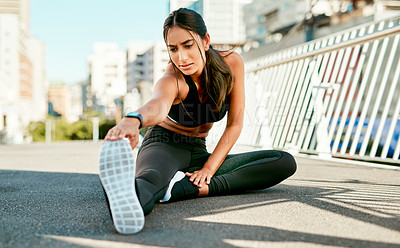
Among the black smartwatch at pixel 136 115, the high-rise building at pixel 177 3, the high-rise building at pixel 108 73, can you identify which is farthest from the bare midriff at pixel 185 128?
the high-rise building at pixel 108 73

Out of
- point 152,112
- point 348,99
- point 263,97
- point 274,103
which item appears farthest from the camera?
point 263,97

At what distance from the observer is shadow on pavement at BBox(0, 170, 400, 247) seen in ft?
4.25

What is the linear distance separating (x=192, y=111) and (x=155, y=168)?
0.42 meters

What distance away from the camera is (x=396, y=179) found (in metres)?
2.88

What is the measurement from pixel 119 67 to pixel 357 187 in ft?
331

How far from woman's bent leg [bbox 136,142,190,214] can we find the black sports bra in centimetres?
16

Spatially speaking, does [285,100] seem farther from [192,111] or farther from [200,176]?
[200,176]

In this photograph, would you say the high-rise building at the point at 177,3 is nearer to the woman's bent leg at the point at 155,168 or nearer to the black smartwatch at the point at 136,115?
the woman's bent leg at the point at 155,168

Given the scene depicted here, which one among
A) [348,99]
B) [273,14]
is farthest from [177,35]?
[273,14]

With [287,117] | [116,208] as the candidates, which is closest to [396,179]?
[116,208]

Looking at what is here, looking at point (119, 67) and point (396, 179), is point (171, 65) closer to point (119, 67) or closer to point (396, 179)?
point (396, 179)

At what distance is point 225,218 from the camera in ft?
5.29

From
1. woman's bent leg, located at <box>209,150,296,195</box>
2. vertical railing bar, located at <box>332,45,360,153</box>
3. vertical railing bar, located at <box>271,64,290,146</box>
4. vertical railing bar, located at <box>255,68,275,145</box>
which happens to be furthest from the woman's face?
vertical railing bar, located at <box>255,68,275,145</box>

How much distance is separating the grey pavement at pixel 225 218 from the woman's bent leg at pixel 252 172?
65 mm
